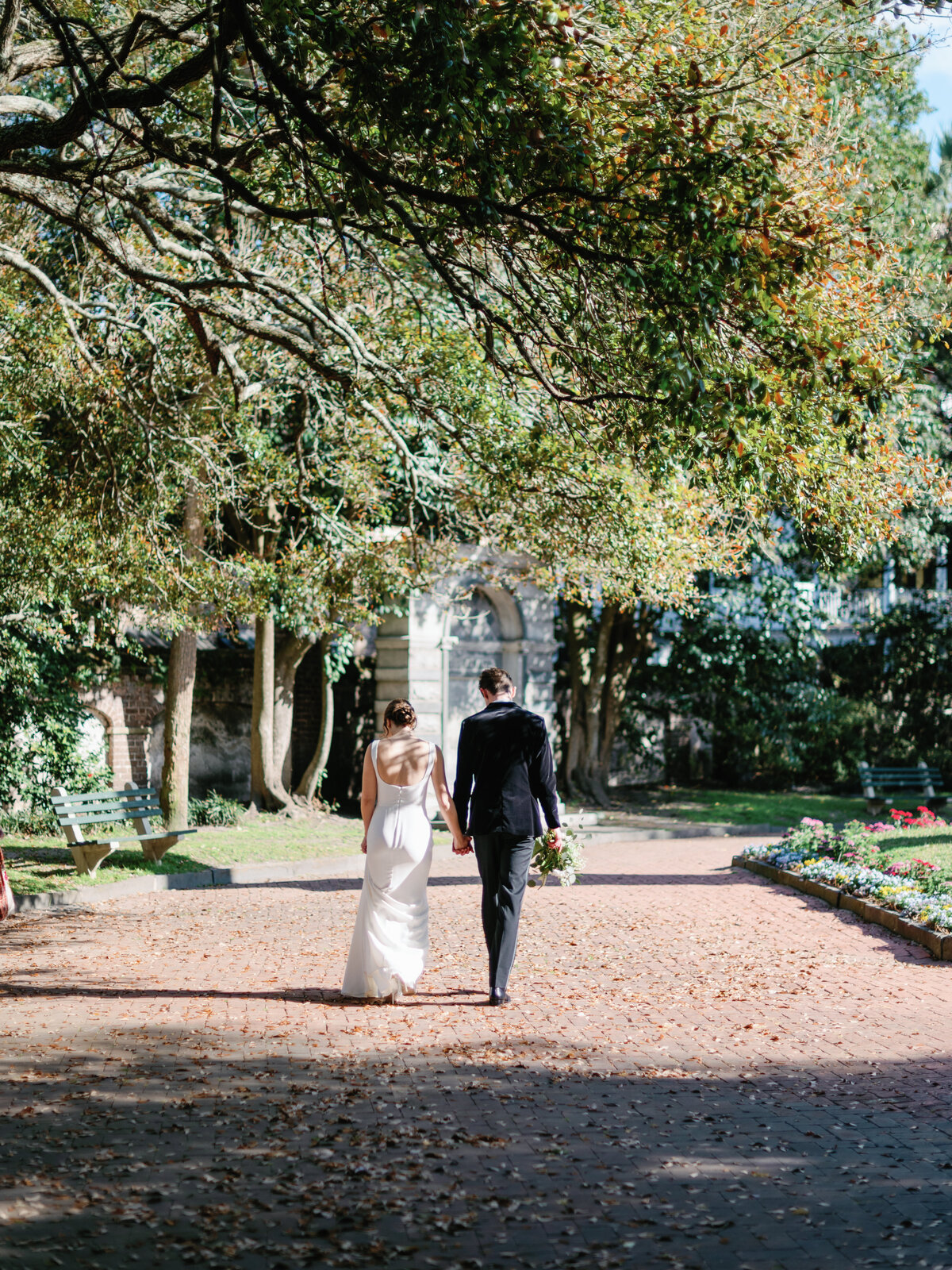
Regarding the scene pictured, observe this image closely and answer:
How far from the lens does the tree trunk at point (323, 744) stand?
20.3m

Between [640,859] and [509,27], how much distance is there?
11531mm

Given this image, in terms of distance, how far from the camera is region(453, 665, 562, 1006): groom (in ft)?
26.7

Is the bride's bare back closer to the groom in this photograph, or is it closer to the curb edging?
the groom

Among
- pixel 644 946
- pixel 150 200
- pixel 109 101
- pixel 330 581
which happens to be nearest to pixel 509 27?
pixel 109 101

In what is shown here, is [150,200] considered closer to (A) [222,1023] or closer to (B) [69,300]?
(B) [69,300]

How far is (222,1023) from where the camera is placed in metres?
7.54

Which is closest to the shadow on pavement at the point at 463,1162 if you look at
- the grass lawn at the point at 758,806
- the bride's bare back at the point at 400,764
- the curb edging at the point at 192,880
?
the bride's bare back at the point at 400,764

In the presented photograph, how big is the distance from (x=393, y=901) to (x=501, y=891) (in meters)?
0.71

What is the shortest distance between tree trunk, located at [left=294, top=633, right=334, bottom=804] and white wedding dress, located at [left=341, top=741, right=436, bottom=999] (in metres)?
11.8

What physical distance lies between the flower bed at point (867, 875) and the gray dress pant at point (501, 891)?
359 centimetres

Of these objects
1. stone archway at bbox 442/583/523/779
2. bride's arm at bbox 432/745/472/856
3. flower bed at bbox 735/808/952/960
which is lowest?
flower bed at bbox 735/808/952/960

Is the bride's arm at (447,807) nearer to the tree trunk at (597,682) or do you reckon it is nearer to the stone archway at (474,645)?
the stone archway at (474,645)

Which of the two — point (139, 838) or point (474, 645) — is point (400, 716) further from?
point (474, 645)

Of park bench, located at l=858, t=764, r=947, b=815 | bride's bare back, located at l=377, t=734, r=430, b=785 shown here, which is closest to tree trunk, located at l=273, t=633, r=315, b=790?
park bench, located at l=858, t=764, r=947, b=815
